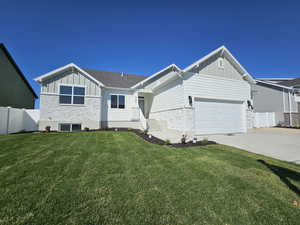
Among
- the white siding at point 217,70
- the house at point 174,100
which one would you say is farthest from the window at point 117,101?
the white siding at point 217,70

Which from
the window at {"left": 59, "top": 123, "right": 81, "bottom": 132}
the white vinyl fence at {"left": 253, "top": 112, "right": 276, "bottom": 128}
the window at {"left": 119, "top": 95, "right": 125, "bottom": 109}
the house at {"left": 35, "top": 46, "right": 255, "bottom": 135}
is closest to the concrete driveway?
the house at {"left": 35, "top": 46, "right": 255, "bottom": 135}

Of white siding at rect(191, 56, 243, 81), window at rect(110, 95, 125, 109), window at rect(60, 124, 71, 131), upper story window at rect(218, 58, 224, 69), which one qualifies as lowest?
window at rect(60, 124, 71, 131)

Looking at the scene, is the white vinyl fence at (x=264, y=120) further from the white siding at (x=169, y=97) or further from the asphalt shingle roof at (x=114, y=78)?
the asphalt shingle roof at (x=114, y=78)

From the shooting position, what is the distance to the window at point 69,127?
11.1 metres

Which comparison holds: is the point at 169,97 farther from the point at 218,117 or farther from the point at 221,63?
the point at 221,63

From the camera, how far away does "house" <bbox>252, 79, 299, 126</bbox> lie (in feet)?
→ 56.1

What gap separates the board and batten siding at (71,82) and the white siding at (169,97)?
606cm

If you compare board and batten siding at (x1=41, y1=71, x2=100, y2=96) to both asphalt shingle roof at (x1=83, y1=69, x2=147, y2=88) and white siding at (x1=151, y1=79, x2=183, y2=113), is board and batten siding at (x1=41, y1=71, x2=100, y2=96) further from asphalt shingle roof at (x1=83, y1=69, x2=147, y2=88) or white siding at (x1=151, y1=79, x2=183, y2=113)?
white siding at (x1=151, y1=79, x2=183, y2=113)

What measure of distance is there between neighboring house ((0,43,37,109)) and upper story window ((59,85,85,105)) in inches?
236

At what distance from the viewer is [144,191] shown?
2523 millimetres

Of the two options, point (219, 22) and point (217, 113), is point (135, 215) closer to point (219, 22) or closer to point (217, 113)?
point (217, 113)

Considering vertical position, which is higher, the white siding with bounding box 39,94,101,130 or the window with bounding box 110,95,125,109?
the window with bounding box 110,95,125,109

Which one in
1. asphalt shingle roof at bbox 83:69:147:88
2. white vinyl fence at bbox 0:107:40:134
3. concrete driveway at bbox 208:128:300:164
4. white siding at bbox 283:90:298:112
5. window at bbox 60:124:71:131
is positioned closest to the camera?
concrete driveway at bbox 208:128:300:164

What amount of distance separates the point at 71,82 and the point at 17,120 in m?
4.83
